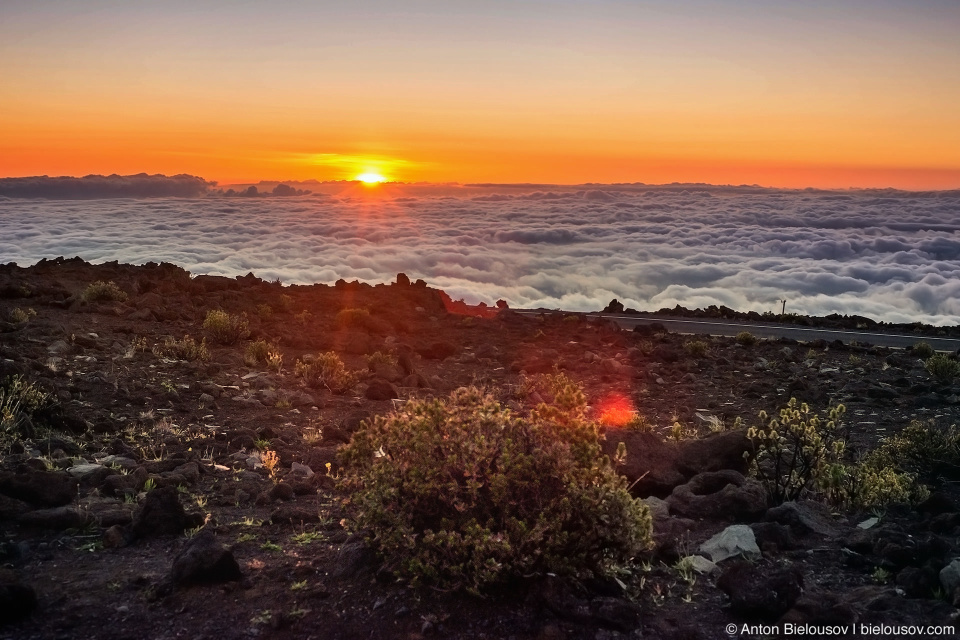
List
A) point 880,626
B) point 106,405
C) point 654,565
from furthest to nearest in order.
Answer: point 106,405, point 654,565, point 880,626

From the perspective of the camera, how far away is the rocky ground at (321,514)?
12.8 ft

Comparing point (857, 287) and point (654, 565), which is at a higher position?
point (654, 565)

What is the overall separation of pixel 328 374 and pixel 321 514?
5760mm

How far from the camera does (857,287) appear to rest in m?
71.8

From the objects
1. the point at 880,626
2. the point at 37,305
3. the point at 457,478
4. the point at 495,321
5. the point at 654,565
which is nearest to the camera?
the point at 880,626

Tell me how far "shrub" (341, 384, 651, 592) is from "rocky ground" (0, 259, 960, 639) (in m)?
0.19

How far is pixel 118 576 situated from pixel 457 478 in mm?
2047

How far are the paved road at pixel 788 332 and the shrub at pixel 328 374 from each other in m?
12.9

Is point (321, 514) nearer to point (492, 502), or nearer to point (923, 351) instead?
point (492, 502)

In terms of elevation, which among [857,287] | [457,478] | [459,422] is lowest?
[857,287]

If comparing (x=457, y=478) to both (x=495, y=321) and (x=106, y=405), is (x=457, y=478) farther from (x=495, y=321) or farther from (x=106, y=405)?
(x=495, y=321)

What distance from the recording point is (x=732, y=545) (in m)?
4.82

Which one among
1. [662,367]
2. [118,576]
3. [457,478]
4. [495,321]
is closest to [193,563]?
[118,576]

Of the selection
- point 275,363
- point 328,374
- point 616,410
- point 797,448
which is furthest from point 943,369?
point 275,363
